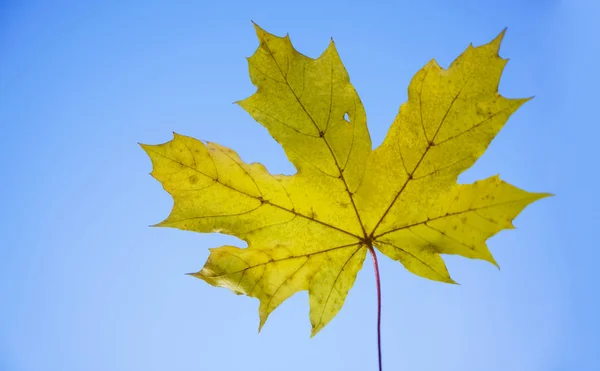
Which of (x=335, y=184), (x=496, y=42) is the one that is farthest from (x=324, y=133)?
(x=496, y=42)

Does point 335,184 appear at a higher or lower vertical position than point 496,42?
lower

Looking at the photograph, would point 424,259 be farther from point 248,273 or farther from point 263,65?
point 263,65

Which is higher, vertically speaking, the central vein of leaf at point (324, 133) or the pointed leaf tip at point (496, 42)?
the pointed leaf tip at point (496, 42)

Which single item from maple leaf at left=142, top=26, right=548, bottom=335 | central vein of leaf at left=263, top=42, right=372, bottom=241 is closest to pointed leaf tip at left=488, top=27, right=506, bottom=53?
maple leaf at left=142, top=26, right=548, bottom=335

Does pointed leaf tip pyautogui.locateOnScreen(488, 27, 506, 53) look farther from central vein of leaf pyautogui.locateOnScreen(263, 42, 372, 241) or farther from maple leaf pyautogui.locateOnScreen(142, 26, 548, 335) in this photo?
central vein of leaf pyautogui.locateOnScreen(263, 42, 372, 241)

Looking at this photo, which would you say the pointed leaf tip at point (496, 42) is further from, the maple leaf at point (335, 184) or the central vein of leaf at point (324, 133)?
the central vein of leaf at point (324, 133)

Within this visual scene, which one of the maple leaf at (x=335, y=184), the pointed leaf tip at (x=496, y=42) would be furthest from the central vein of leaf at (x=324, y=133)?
the pointed leaf tip at (x=496, y=42)

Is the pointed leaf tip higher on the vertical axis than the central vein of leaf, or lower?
higher

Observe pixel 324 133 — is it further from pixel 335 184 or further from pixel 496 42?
pixel 496 42
